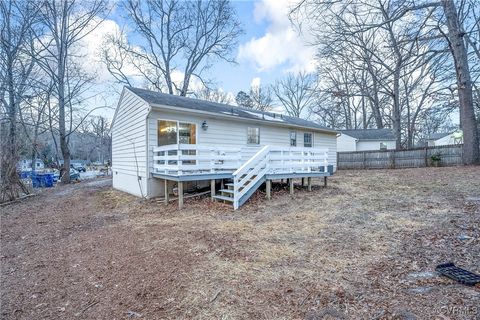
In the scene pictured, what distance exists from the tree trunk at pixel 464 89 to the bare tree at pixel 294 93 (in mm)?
23903

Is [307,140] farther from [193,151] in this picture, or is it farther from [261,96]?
[261,96]

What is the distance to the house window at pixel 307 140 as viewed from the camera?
50.0 feet

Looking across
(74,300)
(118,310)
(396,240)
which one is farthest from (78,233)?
(396,240)

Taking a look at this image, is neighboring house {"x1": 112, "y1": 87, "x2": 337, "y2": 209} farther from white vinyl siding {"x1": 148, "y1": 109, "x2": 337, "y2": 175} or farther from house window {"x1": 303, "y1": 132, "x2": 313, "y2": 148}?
house window {"x1": 303, "y1": 132, "x2": 313, "y2": 148}

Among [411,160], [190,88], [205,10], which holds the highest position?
[205,10]

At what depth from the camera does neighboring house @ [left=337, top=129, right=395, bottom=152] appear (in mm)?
28663

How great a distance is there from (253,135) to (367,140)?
22.0 m

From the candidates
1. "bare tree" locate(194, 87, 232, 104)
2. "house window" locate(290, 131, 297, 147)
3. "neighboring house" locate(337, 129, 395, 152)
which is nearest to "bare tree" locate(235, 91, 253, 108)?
"bare tree" locate(194, 87, 232, 104)

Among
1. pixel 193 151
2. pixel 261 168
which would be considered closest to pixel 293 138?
pixel 193 151

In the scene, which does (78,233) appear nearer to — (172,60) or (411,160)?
(411,160)

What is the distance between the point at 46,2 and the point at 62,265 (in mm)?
17774

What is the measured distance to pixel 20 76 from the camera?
14.9 meters

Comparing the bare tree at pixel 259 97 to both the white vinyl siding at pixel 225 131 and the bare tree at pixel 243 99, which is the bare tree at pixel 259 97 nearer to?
the bare tree at pixel 243 99

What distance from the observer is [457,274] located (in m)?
3.15
